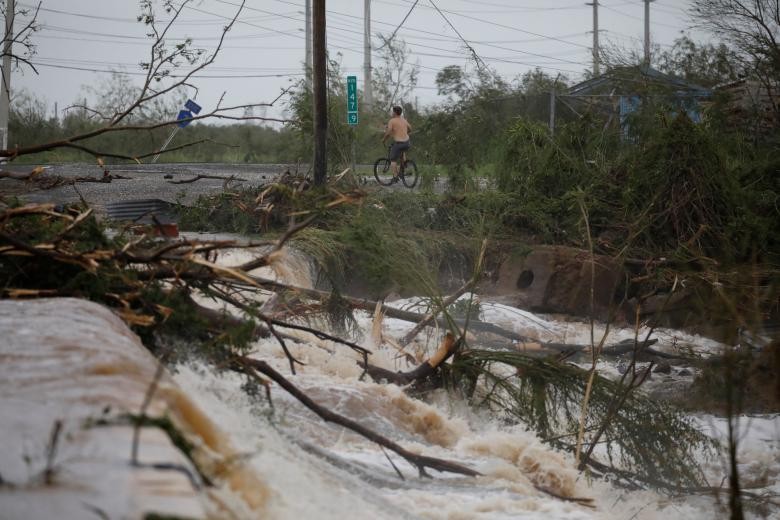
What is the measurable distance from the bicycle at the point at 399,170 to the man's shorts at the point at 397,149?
70mm

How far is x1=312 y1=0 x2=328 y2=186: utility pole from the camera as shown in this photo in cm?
1275

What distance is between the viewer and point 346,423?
4.76 m

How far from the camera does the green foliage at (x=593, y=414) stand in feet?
20.2

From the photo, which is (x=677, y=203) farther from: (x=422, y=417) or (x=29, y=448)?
(x=29, y=448)

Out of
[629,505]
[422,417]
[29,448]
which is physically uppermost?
[29,448]

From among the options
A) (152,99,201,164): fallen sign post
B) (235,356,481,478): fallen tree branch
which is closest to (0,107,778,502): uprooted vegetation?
(235,356,481,478): fallen tree branch

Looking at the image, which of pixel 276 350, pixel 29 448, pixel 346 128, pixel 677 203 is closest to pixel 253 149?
pixel 346 128

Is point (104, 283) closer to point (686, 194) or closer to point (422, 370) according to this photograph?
point (422, 370)

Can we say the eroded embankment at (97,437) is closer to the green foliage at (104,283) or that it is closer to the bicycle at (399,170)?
the green foliage at (104,283)

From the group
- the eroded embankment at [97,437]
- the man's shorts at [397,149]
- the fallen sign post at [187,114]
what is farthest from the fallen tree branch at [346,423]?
the man's shorts at [397,149]

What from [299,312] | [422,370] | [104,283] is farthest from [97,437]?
[299,312]

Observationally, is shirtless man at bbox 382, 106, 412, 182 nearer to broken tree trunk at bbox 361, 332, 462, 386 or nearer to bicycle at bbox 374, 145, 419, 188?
bicycle at bbox 374, 145, 419, 188

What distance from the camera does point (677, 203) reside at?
458 inches

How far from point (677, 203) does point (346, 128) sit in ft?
18.5
